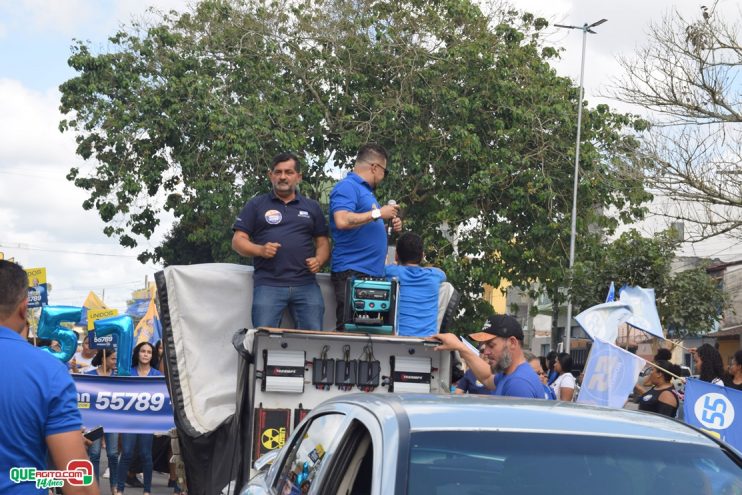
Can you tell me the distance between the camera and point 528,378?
272 inches

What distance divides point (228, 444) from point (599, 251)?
85.3 ft

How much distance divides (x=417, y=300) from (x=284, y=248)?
39.4 inches

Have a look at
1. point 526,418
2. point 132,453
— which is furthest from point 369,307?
point 132,453

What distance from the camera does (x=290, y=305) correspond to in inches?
323

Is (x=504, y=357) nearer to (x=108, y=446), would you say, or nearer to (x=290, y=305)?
(x=290, y=305)

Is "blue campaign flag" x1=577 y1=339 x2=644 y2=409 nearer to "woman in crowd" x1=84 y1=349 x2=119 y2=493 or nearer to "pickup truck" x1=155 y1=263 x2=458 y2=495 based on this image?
"pickup truck" x1=155 y1=263 x2=458 y2=495

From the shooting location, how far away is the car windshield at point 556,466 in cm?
408

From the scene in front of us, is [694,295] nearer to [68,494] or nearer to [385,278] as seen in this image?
[385,278]

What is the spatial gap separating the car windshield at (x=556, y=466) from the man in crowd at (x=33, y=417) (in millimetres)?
1263

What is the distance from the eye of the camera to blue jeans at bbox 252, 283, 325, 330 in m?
8.04

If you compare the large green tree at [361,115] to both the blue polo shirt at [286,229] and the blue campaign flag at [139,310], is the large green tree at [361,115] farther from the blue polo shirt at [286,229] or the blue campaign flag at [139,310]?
the blue polo shirt at [286,229]

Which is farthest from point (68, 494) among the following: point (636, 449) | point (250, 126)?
point (250, 126)

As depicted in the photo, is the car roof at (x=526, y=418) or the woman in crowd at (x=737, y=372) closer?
the car roof at (x=526, y=418)

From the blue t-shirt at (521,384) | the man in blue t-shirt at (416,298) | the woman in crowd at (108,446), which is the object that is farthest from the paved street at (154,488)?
the blue t-shirt at (521,384)
